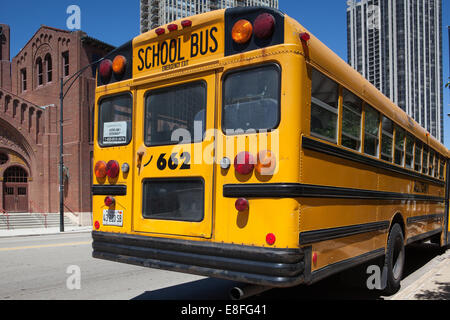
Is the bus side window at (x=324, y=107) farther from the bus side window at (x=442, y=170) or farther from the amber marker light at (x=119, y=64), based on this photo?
the bus side window at (x=442, y=170)

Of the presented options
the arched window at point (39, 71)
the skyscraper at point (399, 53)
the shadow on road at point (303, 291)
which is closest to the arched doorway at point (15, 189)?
the arched window at point (39, 71)

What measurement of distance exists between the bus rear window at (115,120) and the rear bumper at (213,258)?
45.1 inches

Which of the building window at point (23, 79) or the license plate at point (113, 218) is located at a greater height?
the building window at point (23, 79)

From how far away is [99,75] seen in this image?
534 cm

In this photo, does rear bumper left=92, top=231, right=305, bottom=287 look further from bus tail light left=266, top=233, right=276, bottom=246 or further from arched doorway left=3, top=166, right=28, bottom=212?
arched doorway left=3, top=166, right=28, bottom=212

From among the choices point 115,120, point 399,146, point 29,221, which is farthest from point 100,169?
point 29,221

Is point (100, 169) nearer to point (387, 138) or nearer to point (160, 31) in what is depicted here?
point (160, 31)

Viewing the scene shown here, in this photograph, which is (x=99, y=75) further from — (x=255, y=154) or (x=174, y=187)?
(x=255, y=154)

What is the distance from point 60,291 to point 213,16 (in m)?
4.67

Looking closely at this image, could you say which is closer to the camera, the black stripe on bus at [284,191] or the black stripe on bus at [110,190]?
the black stripe on bus at [284,191]

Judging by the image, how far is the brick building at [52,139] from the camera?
29.2m

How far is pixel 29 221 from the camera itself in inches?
1075

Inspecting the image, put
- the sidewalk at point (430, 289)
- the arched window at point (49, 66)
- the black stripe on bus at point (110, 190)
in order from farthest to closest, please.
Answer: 1. the arched window at point (49, 66)
2. the sidewalk at point (430, 289)
3. the black stripe on bus at point (110, 190)

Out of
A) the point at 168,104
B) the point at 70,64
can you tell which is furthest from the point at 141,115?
the point at 70,64
